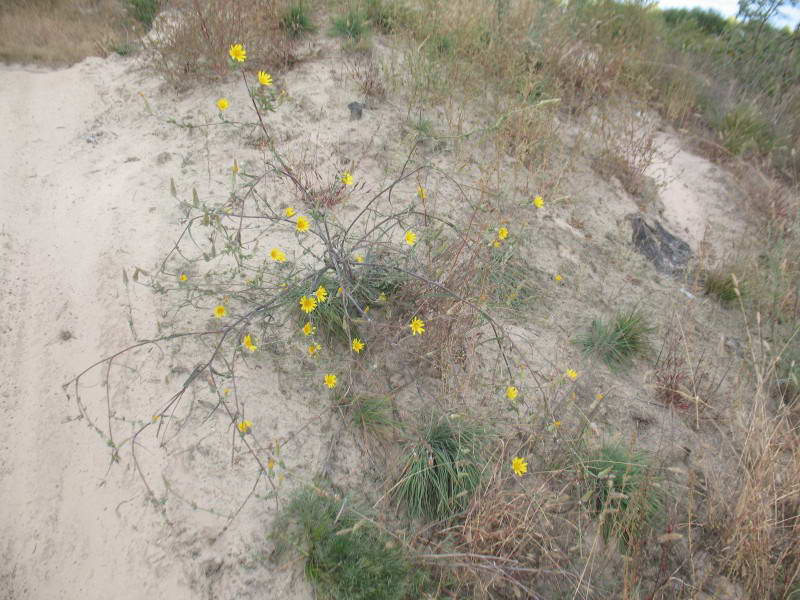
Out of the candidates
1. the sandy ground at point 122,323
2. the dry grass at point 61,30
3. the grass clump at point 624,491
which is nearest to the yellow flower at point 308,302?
the sandy ground at point 122,323

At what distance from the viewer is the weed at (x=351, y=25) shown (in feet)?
15.0

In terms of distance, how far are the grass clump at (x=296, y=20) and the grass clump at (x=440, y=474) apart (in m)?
4.06

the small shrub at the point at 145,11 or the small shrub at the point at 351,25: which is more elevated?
the small shrub at the point at 351,25

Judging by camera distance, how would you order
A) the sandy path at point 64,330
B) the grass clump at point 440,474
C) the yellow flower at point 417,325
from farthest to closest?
1. the yellow flower at point 417,325
2. the grass clump at point 440,474
3. the sandy path at point 64,330

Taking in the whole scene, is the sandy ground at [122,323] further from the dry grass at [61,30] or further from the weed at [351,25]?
the weed at [351,25]

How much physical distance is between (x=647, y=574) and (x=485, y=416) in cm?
97

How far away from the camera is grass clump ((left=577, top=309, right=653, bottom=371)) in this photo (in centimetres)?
305

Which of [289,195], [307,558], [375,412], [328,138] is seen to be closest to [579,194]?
[328,138]

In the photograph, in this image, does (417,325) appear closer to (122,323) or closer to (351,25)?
(122,323)

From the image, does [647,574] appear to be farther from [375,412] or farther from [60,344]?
[60,344]

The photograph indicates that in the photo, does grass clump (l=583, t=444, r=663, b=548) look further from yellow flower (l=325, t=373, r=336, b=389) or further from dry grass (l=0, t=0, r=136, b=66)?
dry grass (l=0, t=0, r=136, b=66)

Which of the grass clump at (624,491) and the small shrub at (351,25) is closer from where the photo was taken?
the grass clump at (624,491)

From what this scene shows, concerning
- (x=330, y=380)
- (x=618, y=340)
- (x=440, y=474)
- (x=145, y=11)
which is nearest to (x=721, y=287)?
(x=618, y=340)

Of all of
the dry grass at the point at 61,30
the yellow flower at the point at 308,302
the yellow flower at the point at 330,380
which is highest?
the dry grass at the point at 61,30
